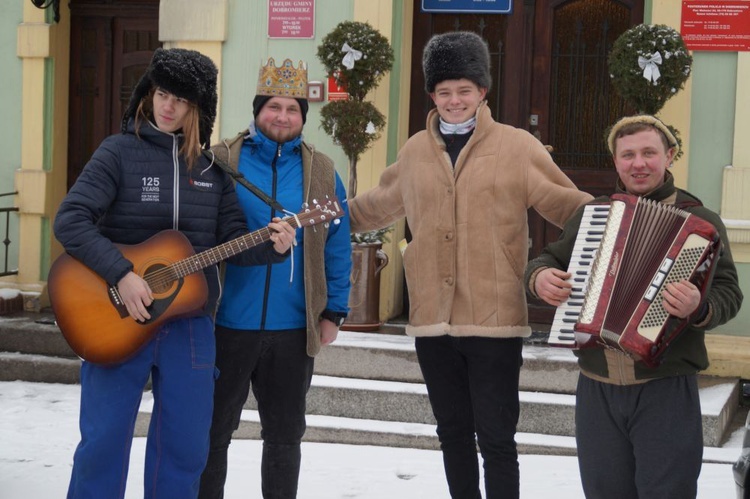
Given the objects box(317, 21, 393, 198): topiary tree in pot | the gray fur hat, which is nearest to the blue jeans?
the gray fur hat

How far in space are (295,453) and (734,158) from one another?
3.96m

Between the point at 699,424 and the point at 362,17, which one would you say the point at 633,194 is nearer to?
the point at 699,424

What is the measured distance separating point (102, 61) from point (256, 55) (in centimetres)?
188

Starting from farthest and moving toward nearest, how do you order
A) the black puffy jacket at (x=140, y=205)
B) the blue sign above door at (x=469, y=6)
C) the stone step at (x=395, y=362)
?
the blue sign above door at (x=469, y=6) < the stone step at (x=395, y=362) < the black puffy jacket at (x=140, y=205)

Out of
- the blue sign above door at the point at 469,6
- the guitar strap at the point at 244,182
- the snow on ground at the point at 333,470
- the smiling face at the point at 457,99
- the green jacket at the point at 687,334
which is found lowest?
the snow on ground at the point at 333,470

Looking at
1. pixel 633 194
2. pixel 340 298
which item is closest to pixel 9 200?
pixel 340 298

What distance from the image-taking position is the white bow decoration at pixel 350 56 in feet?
23.1

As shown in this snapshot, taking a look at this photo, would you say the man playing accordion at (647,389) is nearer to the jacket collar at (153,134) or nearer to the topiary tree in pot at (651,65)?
the jacket collar at (153,134)

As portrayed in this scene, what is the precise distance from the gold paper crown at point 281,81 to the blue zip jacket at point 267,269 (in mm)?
164

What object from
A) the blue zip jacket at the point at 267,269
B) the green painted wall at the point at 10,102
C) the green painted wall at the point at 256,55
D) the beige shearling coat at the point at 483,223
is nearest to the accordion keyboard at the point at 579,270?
the beige shearling coat at the point at 483,223

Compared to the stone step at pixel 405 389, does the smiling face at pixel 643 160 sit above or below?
above

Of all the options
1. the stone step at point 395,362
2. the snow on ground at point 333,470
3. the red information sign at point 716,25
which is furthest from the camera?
the red information sign at point 716,25

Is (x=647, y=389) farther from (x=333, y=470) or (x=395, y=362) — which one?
(x=395, y=362)

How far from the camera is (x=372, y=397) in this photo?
6.38m
